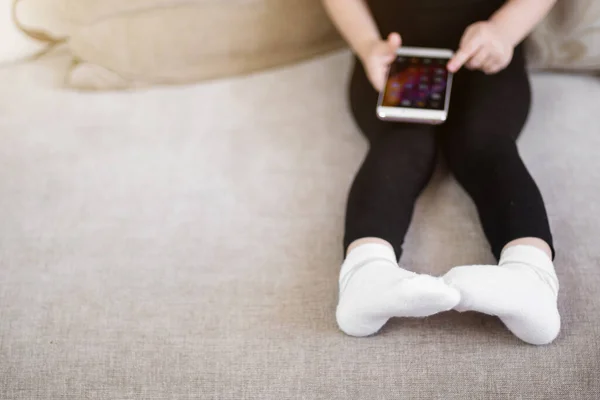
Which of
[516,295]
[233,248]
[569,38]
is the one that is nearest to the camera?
[516,295]

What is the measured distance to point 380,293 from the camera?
1.97 feet

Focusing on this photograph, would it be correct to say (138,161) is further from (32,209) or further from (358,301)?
(358,301)

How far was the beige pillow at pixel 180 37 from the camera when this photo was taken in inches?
35.4

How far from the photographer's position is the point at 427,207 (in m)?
0.76

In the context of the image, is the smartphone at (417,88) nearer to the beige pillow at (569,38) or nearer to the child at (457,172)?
the child at (457,172)

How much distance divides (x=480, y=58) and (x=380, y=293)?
1.16 feet

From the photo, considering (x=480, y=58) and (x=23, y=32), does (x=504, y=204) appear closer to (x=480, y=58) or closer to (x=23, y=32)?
(x=480, y=58)

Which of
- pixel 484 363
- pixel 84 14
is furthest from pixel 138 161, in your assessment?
pixel 484 363

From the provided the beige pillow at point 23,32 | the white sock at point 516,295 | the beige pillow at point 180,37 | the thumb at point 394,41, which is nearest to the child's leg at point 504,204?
the white sock at point 516,295

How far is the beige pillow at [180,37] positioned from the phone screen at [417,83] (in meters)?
0.20

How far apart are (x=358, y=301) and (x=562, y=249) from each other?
0.82ft

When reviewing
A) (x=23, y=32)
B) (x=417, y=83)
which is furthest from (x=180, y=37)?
(x=417, y=83)

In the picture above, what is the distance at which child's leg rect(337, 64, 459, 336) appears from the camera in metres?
0.59

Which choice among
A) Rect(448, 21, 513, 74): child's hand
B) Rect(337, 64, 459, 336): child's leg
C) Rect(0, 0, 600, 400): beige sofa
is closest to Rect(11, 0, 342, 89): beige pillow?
Rect(0, 0, 600, 400): beige sofa
